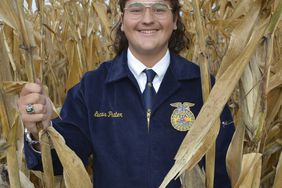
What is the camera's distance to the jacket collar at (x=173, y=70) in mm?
1284

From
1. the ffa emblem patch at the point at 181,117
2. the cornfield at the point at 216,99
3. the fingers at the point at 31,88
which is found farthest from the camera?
the ffa emblem patch at the point at 181,117

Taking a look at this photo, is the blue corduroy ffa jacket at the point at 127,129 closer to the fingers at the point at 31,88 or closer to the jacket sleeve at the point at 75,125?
the jacket sleeve at the point at 75,125

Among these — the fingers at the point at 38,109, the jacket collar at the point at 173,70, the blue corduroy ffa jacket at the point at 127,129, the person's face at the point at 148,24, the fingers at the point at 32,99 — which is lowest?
the blue corduroy ffa jacket at the point at 127,129

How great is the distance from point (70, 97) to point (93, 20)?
2.38 feet

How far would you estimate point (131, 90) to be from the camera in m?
1.28

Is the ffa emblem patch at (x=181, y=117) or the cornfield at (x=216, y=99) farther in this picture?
the ffa emblem patch at (x=181, y=117)

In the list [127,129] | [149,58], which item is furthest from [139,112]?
[149,58]

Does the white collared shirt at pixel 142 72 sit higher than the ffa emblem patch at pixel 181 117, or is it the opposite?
the white collared shirt at pixel 142 72

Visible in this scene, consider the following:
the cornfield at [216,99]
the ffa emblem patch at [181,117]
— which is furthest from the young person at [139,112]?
the cornfield at [216,99]

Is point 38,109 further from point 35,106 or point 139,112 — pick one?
point 139,112

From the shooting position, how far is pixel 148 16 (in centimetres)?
122

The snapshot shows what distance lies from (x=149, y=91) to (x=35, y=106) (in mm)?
434

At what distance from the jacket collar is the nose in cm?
15

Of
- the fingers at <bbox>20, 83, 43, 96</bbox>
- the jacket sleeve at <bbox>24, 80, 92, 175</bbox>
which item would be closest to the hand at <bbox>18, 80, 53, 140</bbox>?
→ the fingers at <bbox>20, 83, 43, 96</bbox>
